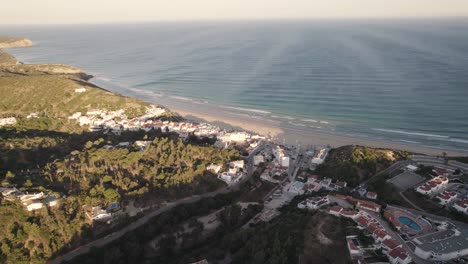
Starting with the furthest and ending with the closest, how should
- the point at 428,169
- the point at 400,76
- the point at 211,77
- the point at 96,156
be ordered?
the point at 211,77
the point at 400,76
the point at 96,156
the point at 428,169

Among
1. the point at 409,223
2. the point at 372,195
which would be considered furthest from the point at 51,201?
the point at 409,223

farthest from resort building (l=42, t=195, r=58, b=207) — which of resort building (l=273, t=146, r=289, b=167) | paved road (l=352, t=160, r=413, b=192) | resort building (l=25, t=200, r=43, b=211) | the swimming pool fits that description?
paved road (l=352, t=160, r=413, b=192)

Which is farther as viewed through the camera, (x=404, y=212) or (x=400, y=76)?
(x=400, y=76)

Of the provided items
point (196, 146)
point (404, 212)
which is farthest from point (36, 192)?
point (404, 212)

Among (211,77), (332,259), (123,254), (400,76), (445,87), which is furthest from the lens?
(211,77)

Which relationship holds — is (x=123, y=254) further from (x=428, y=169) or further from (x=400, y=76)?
(x=400, y=76)

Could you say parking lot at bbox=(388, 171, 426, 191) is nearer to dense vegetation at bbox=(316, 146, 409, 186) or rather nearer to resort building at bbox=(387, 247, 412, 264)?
dense vegetation at bbox=(316, 146, 409, 186)

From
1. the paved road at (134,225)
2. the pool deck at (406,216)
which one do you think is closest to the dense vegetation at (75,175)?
the paved road at (134,225)
